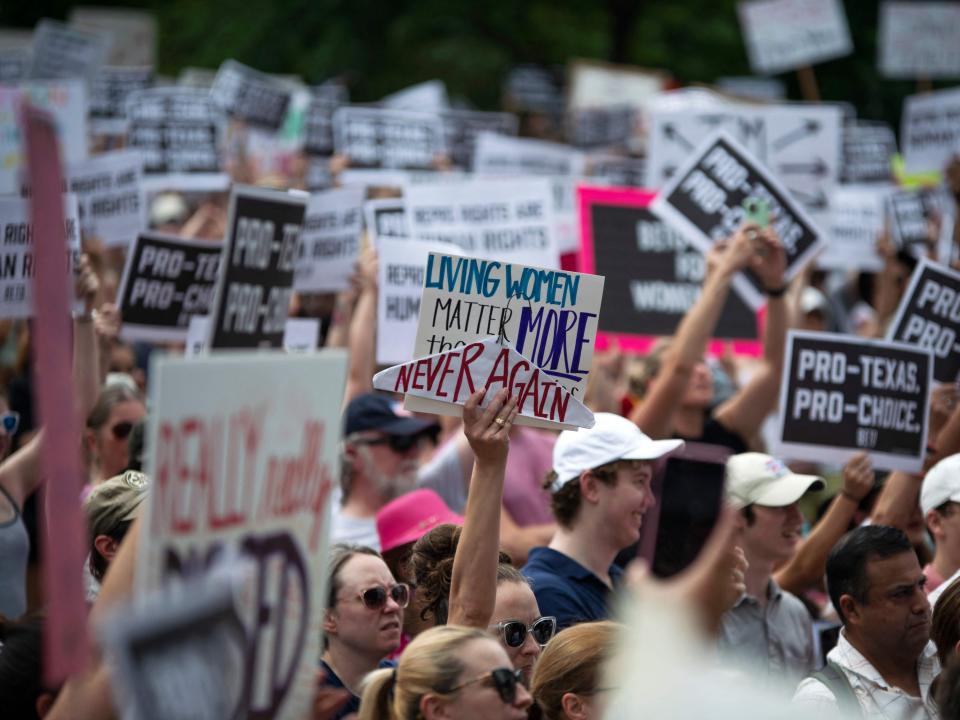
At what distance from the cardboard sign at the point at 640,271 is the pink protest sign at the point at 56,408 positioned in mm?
5743

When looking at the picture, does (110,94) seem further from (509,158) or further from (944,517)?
(944,517)

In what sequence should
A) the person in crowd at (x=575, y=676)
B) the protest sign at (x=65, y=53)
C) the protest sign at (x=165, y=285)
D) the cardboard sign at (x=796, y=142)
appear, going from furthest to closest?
the protest sign at (x=65, y=53) < the cardboard sign at (x=796, y=142) < the protest sign at (x=165, y=285) < the person in crowd at (x=575, y=676)

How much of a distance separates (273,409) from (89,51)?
11.7 meters

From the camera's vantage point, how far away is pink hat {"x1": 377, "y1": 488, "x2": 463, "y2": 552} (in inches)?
206

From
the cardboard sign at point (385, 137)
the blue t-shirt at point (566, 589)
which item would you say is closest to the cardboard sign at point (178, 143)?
the cardboard sign at point (385, 137)

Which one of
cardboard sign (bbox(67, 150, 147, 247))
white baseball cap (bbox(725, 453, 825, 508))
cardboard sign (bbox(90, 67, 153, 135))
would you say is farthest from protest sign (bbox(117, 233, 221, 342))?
cardboard sign (bbox(90, 67, 153, 135))

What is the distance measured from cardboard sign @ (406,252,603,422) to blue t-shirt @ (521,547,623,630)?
0.79 m

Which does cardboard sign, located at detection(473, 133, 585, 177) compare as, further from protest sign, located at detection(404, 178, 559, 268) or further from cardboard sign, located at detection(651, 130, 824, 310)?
cardboard sign, located at detection(651, 130, 824, 310)

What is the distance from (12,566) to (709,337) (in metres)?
3.19

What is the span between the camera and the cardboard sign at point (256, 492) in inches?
109

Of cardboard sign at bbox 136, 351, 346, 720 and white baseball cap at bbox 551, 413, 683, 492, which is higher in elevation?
cardboard sign at bbox 136, 351, 346, 720

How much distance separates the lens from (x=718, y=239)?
7613 mm

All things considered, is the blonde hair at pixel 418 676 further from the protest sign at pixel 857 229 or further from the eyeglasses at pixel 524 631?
the protest sign at pixel 857 229

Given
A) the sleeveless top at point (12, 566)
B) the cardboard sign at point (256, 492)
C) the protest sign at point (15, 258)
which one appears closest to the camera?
the cardboard sign at point (256, 492)
